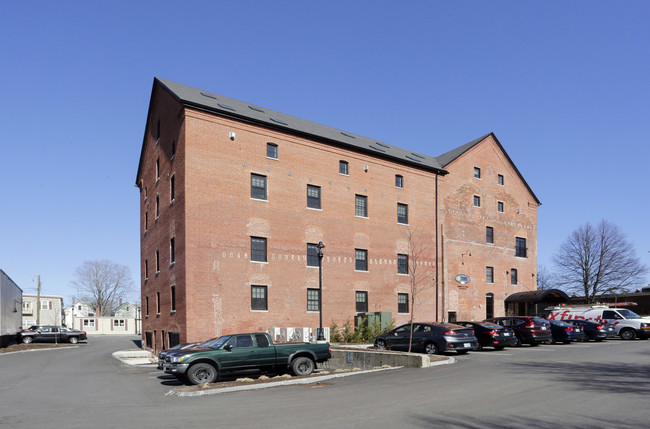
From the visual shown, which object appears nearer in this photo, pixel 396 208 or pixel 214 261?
pixel 214 261

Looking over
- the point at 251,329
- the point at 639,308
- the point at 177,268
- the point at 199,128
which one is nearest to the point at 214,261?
the point at 177,268

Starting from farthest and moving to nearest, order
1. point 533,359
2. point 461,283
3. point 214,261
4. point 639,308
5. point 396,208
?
point 639,308 < point 461,283 < point 396,208 < point 214,261 < point 533,359

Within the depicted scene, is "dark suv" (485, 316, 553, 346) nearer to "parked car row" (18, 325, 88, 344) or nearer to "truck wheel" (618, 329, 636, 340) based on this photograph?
"truck wheel" (618, 329, 636, 340)

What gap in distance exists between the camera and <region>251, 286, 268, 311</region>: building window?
31.6 meters

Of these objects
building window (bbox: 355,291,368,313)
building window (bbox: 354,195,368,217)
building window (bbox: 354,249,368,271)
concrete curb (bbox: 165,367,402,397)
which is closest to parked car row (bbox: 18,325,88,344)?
building window (bbox: 355,291,368,313)

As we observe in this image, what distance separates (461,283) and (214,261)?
2126 cm

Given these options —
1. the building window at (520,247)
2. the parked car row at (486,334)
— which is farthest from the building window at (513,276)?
the parked car row at (486,334)

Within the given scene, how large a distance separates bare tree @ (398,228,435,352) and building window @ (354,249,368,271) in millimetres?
4063

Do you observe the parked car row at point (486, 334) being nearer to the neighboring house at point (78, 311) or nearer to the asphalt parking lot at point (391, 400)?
the asphalt parking lot at point (391, 400)

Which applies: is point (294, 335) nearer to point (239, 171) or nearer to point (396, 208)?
point (239, 171)

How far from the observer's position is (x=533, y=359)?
21.4m

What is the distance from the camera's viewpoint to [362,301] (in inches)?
1449

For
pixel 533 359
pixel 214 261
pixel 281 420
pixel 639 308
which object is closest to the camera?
pixel 281 420

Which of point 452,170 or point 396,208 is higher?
point 452,170
